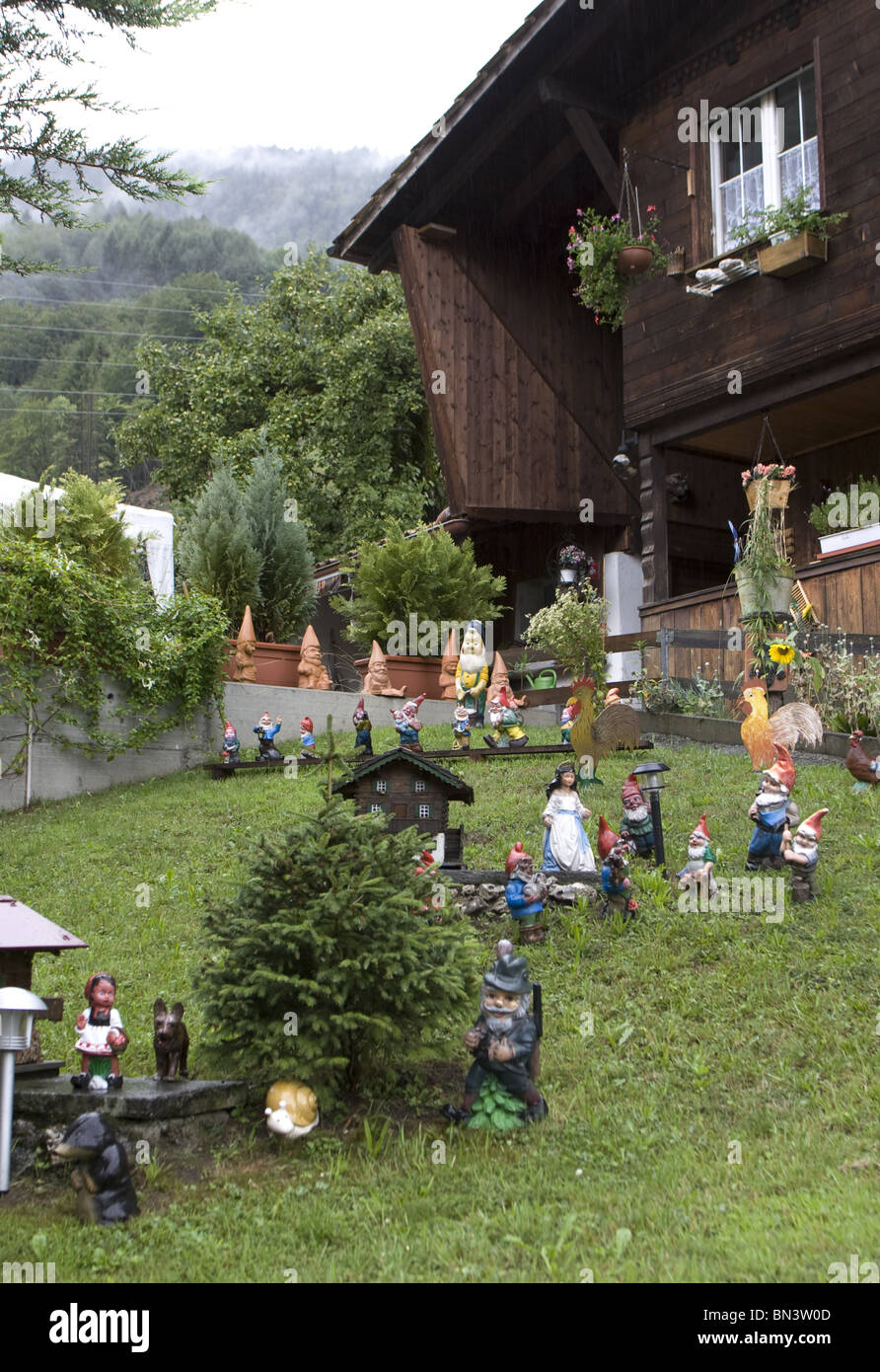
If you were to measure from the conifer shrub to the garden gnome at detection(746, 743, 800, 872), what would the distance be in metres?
3.39

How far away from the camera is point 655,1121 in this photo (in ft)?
20.4

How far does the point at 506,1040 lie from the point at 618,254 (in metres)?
14.9

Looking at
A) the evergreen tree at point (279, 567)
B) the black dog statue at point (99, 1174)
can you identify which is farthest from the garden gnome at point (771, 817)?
the evergreen tree at point (279, 567)

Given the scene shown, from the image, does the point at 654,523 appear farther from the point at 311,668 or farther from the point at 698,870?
the point at 698,870

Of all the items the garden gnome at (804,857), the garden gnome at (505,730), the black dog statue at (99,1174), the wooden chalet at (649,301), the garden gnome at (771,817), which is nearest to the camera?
the black dog statue at (99,1174)

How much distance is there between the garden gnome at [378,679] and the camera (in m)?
19.0

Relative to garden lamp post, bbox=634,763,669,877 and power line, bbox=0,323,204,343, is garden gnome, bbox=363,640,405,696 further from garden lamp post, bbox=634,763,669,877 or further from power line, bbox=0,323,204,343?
power line, bbox=0,323,204,343

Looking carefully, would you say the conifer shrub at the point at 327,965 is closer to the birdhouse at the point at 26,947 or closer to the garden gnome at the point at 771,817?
the birdhouse at the point at 26,947

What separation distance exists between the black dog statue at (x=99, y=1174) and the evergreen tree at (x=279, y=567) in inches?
615

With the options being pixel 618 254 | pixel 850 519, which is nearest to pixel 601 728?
pixel 850 519

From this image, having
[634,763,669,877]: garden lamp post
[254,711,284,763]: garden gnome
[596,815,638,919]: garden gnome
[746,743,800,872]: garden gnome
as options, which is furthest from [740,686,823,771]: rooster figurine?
[254,711,284,763]: garden gnome

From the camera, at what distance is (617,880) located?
28.9 feet

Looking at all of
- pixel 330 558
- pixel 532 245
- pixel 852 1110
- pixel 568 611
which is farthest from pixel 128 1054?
pixel 330 558
